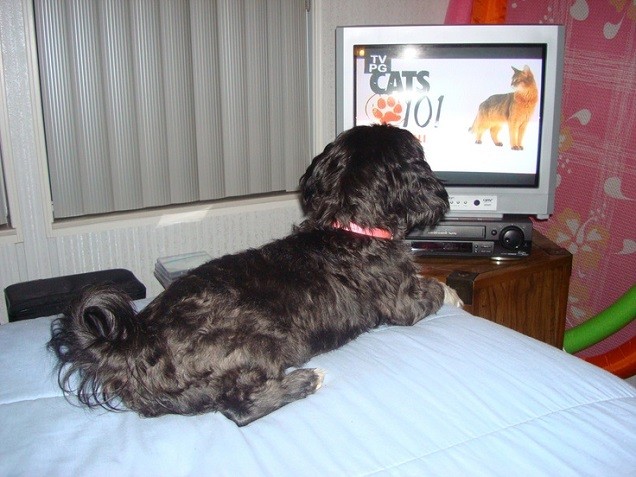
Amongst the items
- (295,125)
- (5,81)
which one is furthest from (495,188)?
(5,81)

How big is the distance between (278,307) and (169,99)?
5.52 feet

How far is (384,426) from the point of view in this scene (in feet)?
4.04

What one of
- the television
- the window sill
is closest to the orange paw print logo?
the television

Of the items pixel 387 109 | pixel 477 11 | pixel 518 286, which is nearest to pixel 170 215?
pixel 387 109

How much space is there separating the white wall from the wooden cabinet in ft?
3.33

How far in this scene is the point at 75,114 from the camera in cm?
266

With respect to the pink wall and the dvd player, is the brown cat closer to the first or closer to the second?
the dvd player

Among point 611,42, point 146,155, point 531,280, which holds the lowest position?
point 531,280

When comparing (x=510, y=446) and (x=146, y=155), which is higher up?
(x=146, y=155)

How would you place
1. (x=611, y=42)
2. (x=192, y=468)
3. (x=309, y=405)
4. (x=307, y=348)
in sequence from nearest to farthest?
(x=192, y=468), (x=309, y=405), (x=307, y=348), (x=611, y=42)

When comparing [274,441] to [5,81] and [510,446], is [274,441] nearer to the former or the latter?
[510,446]

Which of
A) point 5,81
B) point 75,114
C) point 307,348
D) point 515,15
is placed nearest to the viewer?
point 307,348

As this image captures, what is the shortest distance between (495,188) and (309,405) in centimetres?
172

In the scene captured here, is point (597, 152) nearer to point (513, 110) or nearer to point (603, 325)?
point (513, 110)
